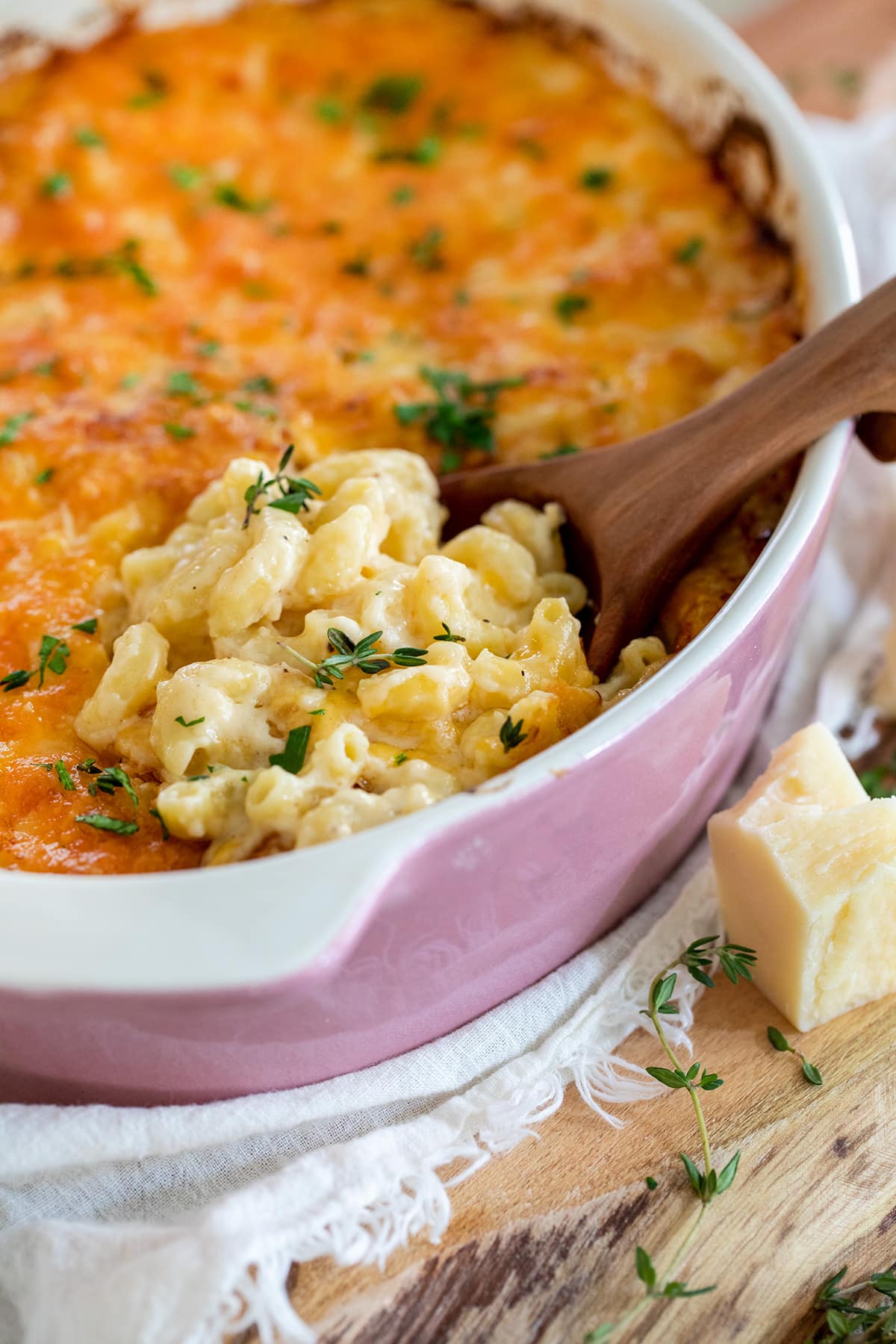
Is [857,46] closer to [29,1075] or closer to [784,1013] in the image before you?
[784,1013]

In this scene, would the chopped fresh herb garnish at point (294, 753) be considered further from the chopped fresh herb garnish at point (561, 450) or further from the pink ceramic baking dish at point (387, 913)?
the chopped fresh herb garnish at point (561, 450)

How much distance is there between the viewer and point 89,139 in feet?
7.86

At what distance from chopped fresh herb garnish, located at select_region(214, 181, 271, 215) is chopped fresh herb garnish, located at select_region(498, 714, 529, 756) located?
4.38 ft

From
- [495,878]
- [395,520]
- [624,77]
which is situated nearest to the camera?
[495,878]

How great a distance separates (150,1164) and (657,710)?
79 centimetres

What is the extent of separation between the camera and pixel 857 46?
3.12m

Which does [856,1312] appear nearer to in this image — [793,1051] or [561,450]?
[793,1051]

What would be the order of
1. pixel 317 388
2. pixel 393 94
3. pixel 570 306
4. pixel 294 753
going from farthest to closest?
pixel 393 94
pixel 570 306
pixel 317 388
pixel 294 753

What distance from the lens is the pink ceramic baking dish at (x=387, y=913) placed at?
1.22 metres

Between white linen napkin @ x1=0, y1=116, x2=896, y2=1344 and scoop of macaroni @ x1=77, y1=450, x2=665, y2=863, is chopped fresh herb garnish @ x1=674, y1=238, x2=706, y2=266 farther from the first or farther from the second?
white linen napkin @ x1=0, y1=116, x2=896, y2=1344

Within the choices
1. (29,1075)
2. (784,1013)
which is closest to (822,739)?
(784,1013)

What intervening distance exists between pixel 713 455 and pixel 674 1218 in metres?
0.92

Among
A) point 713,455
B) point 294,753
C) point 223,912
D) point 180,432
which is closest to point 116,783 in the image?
point 294,753

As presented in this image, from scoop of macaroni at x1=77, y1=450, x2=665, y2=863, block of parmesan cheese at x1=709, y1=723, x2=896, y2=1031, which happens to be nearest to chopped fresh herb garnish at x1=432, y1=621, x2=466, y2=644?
scoop of macaroni at x1=77, y1=450, x2=665, y2=863
